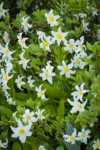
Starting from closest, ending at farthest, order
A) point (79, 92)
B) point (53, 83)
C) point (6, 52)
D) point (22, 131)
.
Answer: point (22, 131) → point (79, 92) → point (53, 83) → point (6, 52)

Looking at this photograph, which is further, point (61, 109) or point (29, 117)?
point (61, 109)

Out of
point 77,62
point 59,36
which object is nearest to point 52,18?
point 59,36

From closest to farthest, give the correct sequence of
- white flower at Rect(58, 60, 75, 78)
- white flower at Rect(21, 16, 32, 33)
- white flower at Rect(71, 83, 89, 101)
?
1. white flower at Rect(71, 83, 89, 101)
2. white flower at Rect(58, 60, 75, 78)
3. white flower at Rect(21, 16, 32, 33)

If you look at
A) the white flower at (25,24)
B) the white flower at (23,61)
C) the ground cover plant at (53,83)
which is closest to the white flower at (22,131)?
the ground cover plant at (53,83)

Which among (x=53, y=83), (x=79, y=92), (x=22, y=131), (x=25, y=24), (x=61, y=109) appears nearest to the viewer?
(x=22, y=131)

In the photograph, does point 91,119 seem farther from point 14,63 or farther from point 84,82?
point 14,63

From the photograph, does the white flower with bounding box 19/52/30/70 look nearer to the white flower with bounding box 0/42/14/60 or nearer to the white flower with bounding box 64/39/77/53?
the white flower with bounding box 0/42/14/60

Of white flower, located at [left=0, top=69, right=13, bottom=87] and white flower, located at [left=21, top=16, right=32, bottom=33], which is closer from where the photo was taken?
white flower, located at [left=0, top=69, right=13, bottom=87]

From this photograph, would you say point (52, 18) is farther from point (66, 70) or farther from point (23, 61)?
point (66, 70)

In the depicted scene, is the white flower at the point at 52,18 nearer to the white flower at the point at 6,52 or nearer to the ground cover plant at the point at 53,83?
the ground cover plant at the point at 53,83

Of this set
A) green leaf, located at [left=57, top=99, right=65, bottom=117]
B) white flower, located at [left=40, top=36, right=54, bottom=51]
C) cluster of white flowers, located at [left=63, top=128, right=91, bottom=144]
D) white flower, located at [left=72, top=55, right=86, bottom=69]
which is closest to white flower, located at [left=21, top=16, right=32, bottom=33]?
white flower, located at [left=40, top=36, right=54, bottom=51]
